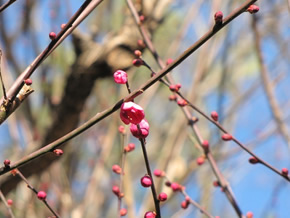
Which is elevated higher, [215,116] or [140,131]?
[215,116]

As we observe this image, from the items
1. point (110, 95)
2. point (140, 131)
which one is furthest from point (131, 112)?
point (110, 95)

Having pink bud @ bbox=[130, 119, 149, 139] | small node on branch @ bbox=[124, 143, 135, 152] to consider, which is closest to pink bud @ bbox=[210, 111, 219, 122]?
small node on branch @ bbox=[124, 143, 135, 152]

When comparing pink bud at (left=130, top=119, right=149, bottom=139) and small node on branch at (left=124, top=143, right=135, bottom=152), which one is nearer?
pink bud at (left=130, top=119, right=149, bottom=139)

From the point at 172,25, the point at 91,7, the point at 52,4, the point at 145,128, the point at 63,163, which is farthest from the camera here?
the point at 172,25

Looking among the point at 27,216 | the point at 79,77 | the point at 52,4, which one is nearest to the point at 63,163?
the point at 27,216

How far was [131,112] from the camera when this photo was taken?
2.39 ft

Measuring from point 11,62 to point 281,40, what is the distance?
1.95 meters

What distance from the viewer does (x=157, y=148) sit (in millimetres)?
3570

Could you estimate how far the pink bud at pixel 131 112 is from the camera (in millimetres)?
723

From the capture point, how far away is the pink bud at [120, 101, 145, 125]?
0.72 metres

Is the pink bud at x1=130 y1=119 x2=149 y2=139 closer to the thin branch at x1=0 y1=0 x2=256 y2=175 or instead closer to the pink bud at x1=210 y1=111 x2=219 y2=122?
the thin branch at x1=0 y1=0 x2=256 y2=175

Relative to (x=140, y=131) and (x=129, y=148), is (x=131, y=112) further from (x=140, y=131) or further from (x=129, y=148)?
(x=129, y=148)

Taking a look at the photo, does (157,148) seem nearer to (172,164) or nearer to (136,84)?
(136,84)

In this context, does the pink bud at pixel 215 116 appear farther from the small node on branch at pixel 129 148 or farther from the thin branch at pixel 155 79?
the thin branch at pixel 155 79
